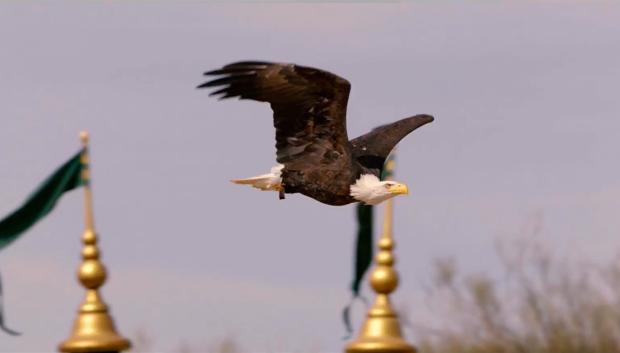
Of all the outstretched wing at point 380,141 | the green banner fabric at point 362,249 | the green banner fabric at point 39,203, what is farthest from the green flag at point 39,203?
the outstretched wing at point 380,141

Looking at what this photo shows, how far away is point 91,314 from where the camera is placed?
14.7 metres

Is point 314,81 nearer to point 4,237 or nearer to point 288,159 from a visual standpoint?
point 288,159

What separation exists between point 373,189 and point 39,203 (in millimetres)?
3313

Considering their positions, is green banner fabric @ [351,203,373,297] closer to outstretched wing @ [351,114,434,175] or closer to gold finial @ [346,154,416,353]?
gold finial @ [346,154,416,353]

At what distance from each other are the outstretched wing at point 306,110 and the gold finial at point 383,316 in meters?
4.10

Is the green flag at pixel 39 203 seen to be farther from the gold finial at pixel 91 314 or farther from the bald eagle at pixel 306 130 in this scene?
the bald eagle at pixel 306 130

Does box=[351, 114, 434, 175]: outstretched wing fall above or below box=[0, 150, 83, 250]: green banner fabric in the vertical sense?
above

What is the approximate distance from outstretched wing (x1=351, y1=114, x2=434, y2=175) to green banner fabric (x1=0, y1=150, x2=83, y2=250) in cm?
409

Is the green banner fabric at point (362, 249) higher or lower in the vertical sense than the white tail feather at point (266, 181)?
lower

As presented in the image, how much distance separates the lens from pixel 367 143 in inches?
813

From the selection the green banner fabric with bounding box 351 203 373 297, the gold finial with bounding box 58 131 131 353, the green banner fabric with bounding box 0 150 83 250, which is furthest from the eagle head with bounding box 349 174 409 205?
the gold finial with bounding box 58 131 131 353

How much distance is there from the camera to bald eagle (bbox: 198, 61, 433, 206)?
18.7m

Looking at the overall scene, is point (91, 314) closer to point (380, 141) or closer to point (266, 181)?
point (266, 181)

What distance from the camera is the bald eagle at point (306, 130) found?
61.2 ft
